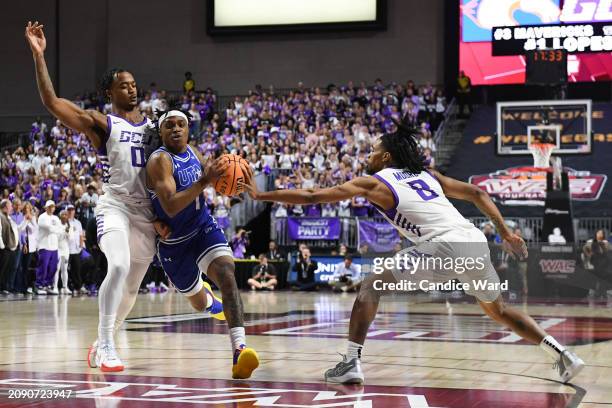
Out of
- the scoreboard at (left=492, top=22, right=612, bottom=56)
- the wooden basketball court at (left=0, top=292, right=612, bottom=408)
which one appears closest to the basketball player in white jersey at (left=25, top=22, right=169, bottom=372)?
the wooden basketball court at (left=0, top=292, right=612, bottom=408)

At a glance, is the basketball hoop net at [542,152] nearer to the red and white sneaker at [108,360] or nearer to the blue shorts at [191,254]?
the blue shorts at [191,254]

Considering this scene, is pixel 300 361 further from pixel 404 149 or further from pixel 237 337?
pixel 404 149

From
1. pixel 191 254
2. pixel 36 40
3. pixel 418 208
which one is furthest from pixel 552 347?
pixel 36 40

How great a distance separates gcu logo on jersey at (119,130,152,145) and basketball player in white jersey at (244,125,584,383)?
1.55 meters

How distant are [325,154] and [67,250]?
8075 mm

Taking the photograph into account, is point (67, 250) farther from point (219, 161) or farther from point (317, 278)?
point (219, 161)

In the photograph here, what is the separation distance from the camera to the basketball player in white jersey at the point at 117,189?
21.4ft

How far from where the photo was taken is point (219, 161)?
593 cm

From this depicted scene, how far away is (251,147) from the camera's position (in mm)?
25141

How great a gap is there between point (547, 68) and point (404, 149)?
16.8 meters

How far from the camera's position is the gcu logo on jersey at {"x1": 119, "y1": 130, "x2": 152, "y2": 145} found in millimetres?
6770

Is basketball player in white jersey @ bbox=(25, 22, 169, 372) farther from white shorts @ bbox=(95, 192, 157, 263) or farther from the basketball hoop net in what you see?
the basketball hoop net

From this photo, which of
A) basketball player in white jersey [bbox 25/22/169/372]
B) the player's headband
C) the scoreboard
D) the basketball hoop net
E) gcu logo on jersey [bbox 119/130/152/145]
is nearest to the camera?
basketball player in white jersey [bbox 25/22/169/372]

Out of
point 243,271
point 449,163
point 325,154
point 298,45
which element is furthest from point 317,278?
point 298,45
